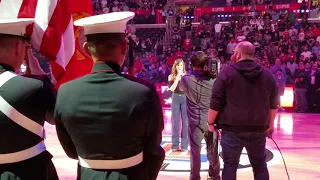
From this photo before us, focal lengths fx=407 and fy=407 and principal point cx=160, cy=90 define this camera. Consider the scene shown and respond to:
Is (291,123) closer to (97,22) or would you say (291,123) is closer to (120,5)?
(97,22)

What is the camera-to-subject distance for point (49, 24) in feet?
8.31

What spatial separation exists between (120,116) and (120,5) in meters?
18.6

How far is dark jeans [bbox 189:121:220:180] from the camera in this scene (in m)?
4.31

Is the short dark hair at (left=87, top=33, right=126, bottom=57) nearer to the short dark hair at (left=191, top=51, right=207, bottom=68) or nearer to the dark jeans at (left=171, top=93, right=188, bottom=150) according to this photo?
the short dark hair at (left=191, top=51, right=207, bottom=68)

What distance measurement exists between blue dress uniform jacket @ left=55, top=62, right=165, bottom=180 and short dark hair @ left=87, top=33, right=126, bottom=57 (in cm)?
5

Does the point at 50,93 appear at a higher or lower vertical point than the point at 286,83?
higher

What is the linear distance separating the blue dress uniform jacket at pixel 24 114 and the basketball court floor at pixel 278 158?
10.9ft

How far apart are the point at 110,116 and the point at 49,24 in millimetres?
1078

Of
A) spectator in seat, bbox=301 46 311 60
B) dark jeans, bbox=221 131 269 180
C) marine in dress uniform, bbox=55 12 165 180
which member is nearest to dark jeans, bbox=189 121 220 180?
dark jeans, bbox=221 131 269 180

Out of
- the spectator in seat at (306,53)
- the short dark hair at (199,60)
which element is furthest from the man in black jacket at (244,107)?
the spectator in seat at (306,53)

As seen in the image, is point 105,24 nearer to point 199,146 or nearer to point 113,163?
point 113,163

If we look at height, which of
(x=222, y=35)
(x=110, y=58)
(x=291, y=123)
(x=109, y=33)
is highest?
(x=109, y=33)

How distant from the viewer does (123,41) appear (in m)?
1.78

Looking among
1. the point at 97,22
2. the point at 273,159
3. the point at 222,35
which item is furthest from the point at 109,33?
the point at 222,35
